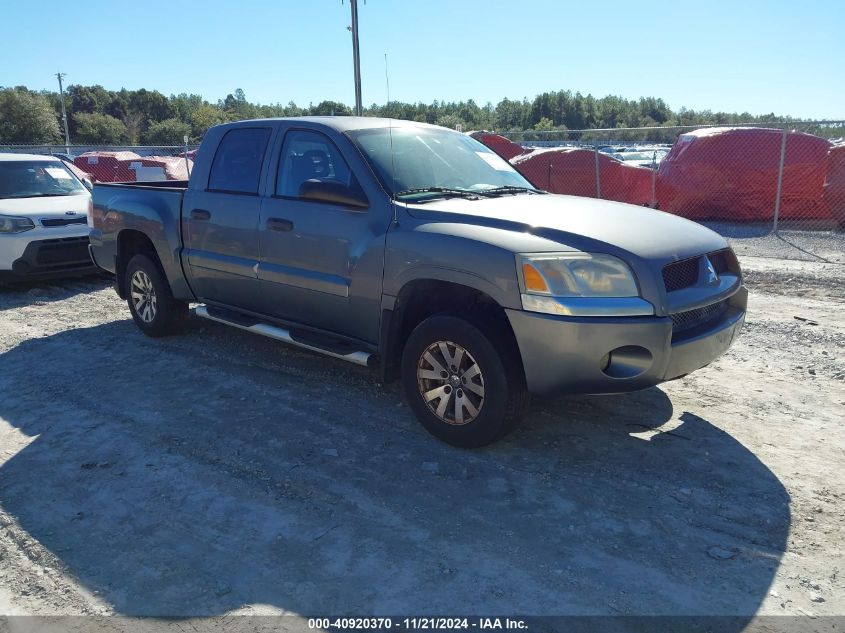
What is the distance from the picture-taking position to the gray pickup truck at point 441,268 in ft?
11.9

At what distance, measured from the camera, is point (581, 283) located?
3.62 m

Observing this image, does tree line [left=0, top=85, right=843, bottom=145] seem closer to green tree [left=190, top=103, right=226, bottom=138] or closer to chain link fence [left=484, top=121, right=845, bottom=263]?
green tree [left=190, top=103, right=226, bottom=138]

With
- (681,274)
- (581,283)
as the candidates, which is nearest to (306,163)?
(581,283)

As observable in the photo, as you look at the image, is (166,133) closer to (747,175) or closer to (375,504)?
(747,175)

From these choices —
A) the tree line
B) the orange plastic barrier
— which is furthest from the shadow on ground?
the tree line

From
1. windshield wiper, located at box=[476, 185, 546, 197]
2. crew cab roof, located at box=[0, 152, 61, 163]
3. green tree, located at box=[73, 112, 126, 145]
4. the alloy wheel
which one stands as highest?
green tree, located at box=[73, 112, 126, 145]

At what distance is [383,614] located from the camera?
2.72 m

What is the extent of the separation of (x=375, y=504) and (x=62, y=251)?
6892 mm

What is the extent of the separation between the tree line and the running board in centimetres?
6013

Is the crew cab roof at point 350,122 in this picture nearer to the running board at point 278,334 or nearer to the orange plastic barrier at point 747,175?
the running board at point 278,334

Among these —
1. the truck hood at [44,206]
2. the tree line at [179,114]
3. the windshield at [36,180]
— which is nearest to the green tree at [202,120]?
the tree line at [179,114]

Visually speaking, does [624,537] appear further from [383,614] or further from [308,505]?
[308,505]

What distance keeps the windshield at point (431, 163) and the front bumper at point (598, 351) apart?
133 cm

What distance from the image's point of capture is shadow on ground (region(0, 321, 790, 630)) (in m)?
2.88
